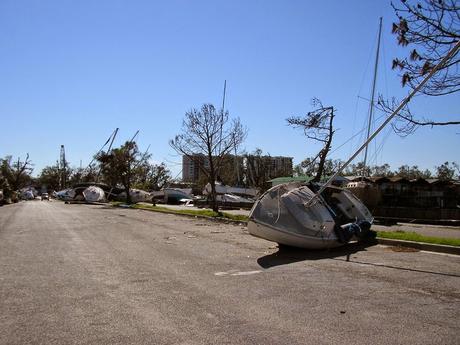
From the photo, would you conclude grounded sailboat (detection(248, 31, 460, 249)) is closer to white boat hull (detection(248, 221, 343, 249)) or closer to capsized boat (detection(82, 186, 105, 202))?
white boat hull (detection(248, 221, 343, 249))

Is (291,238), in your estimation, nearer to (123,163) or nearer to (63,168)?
(123,163)

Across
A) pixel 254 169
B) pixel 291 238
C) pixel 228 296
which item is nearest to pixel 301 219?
pixel 291 238

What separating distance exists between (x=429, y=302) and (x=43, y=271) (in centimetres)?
697

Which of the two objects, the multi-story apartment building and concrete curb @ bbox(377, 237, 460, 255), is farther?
the multi-story apartment building

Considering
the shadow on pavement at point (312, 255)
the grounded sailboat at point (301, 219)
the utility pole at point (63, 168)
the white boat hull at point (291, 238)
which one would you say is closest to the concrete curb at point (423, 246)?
the shadow on pavement at point (312, 255)

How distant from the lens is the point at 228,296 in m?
7.52

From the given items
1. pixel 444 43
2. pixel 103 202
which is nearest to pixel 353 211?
pixel 444 43

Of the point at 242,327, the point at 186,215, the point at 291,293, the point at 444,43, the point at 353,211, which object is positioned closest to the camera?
the point at 242,327

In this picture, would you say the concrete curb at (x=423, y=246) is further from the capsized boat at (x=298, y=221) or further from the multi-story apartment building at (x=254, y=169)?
the multi-story apartment building at (x=254, y=169)

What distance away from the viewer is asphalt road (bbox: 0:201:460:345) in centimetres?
562

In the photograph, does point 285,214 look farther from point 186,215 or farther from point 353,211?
point 186,215

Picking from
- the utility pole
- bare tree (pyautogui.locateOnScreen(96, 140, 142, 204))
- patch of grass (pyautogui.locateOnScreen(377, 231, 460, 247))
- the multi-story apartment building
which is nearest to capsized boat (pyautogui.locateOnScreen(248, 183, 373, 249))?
patch of grass (pyautogui.locateOnScreen(377, 231, 460, 247))

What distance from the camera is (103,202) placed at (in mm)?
61281

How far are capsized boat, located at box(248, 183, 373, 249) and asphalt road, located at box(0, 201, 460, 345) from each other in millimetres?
426
